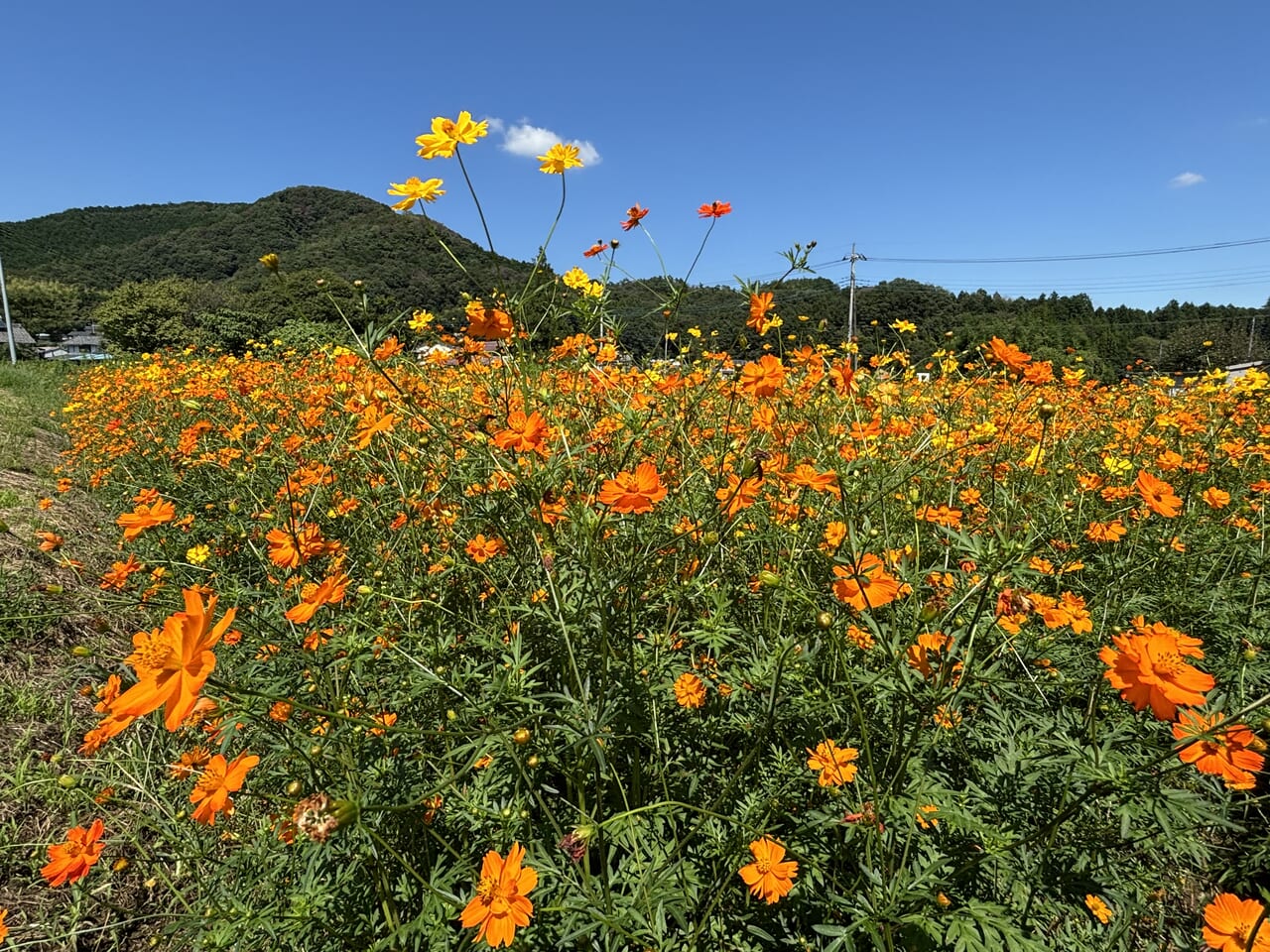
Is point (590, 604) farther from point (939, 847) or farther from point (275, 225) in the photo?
point (275, 225)

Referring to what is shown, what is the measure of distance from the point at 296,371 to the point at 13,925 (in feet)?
8.30

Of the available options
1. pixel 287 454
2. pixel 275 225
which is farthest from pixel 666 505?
pixel 275 225

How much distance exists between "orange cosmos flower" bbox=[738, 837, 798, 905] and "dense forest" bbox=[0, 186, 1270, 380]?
1.23 meters

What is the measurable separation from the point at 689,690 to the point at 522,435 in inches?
24.8

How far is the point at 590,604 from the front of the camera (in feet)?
4.12

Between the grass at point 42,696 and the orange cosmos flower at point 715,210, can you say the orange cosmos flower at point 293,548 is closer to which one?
the grass at point 42,696

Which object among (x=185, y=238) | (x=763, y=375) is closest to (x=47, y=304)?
(x=185, y=238)

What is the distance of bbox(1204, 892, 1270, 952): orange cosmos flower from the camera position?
0.79 metres

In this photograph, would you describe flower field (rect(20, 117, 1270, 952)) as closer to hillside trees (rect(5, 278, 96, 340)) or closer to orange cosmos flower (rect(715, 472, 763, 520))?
orange cosmos flower (rect(715, 472, 763, 520))

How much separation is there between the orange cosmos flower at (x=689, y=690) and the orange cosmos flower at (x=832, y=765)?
9.7 inches

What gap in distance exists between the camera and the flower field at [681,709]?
0.96 m

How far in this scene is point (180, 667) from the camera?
30.3 inches

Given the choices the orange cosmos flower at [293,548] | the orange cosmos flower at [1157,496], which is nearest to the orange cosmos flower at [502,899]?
the orange cosmos flower at [293,548]

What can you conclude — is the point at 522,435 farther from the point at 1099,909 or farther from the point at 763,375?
the point at 1099,909
